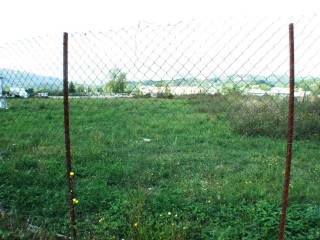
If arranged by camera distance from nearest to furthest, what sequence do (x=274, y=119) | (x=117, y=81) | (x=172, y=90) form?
(x=172, y=90) → (x=117, y=81) → (x=274, y=119)

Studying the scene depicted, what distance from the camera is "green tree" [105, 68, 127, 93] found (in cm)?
502

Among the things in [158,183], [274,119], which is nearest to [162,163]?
[158,183]

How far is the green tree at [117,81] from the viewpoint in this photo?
198 inches

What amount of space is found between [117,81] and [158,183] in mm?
1597

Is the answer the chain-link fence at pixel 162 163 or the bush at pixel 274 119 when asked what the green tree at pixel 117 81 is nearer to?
the chain-link fence at pixel 162 163

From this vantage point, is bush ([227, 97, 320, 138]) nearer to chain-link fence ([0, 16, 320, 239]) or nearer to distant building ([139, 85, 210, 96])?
chain-link fence ([0, 16, 320, 239])

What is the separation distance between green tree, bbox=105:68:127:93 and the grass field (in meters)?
1.31

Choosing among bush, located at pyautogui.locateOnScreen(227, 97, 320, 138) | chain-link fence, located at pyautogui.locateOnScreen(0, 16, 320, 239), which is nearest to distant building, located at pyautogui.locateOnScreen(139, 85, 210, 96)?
chain-link fence, located at pyautogui.locateOnScreen(0, 16, 320, 239)

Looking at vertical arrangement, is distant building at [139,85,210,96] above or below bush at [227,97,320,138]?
above

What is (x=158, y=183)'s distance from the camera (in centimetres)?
577

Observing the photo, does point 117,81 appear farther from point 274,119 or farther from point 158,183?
point 274,119

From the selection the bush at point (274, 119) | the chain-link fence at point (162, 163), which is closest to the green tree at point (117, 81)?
the chain-link fence at point (162, 163)

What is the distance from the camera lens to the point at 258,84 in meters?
4.25

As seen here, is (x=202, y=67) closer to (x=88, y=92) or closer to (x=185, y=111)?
(x=88, y=92)
